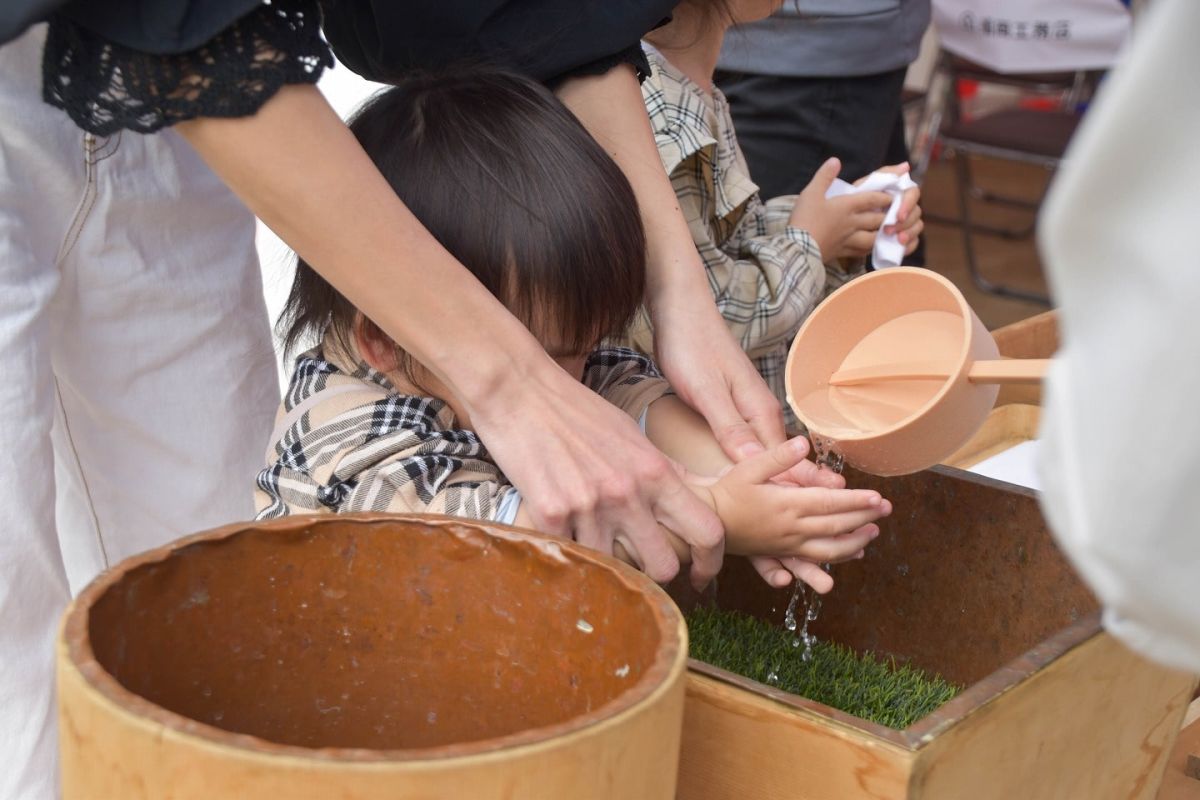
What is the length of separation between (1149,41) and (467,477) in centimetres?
72

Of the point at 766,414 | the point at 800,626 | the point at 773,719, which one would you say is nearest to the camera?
the point at 773,719

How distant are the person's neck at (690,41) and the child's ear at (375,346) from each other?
0.69 m

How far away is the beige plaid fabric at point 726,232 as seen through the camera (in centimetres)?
148

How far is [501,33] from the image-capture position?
1162 mm

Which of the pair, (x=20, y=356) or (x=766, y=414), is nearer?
(x=20, y=356)

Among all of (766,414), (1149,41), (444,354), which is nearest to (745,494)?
(766,414)

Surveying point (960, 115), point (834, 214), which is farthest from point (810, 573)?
point (960, 115)

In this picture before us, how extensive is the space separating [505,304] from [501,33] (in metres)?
0.29

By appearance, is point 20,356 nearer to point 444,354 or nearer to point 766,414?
point 444,354

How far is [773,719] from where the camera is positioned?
2.41ft

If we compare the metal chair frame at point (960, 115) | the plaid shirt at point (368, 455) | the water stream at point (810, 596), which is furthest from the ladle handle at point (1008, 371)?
the metal chair frame at point (960, 115)

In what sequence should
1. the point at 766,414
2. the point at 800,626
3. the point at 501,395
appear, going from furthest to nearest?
the point at 800,626 → the point at 766,414 → the point at 501,395

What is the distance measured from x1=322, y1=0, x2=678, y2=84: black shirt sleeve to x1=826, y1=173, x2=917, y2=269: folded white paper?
0.50 metres

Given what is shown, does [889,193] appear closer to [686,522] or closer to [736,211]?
[736,211]
